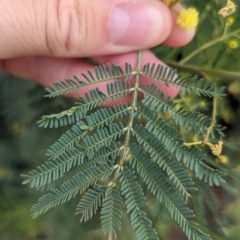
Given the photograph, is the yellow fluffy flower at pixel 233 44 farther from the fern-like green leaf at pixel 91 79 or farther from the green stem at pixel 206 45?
the fern-like green leaf at pixel 91 79

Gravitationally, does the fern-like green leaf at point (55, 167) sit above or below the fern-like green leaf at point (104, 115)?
below

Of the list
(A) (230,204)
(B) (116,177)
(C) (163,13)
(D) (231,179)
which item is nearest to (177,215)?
(B) (116,177)

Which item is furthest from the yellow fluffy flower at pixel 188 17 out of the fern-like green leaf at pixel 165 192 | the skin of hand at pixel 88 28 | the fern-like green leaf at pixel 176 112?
the fern-like green leaf at pixel 165 192

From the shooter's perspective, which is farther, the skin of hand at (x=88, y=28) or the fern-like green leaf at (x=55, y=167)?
the skin of hand at (x=88, y=28)

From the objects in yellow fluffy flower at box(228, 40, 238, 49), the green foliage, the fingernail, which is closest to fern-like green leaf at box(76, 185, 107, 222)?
the green foliage

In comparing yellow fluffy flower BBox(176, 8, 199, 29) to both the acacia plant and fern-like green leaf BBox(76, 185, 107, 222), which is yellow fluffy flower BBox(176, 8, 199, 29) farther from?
fern-like green leaf BBox(76, 185, 107, 222)

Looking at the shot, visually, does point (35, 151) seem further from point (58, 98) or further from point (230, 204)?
point (230, 204)

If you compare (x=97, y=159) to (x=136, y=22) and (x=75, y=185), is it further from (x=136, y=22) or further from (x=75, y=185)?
(x=136, y=22)
